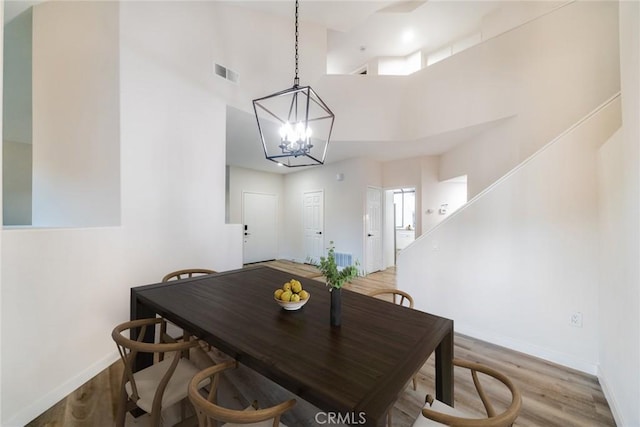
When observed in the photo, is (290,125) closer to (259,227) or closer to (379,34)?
(379,34)

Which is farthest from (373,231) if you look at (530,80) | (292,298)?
(292,298)

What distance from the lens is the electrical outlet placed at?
234 cm

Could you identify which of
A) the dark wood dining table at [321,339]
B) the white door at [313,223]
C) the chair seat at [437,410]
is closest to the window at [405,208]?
the white door at [313,223]

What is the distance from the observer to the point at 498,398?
78.2 inches

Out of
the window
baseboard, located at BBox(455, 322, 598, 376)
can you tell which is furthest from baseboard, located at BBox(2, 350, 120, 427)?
the window

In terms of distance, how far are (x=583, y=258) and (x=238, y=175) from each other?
21.3ft

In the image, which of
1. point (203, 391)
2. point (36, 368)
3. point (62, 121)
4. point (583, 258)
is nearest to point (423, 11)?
point (583, 258)

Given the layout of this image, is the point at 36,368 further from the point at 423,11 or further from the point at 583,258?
the point at 423,11

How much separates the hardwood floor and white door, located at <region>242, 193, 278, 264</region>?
4573mm

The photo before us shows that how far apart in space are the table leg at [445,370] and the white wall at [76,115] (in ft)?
9.31

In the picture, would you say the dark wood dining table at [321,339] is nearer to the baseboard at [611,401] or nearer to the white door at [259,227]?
the baseboard at [611,401]

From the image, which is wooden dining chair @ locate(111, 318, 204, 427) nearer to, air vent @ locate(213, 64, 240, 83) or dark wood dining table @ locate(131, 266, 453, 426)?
dark wood dining table @ locate(131, 266, 453, 426)

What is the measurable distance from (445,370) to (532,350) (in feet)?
6.19

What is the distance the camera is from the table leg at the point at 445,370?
1.44 metres
